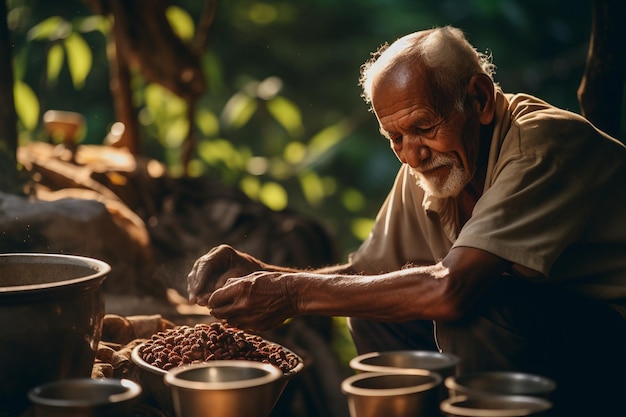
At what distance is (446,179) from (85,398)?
1646 mm

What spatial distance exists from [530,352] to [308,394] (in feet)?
12.9

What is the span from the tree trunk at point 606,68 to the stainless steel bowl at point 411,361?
200cm

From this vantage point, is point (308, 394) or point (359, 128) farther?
point (359, 128)

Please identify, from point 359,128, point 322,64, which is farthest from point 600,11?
point 322,64

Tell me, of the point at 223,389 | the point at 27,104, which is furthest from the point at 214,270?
the point at 27,104

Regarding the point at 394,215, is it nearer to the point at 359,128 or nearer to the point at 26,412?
the point at 26,412

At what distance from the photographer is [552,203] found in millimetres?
3230

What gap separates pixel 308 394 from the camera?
22.7 feet

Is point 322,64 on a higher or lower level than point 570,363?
higher

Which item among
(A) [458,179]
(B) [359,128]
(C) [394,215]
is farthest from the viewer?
(B) [359,128]

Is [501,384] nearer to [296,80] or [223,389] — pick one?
[223,389]

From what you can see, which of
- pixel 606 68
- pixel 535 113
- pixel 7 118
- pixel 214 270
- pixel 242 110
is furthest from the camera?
pixel 242 110

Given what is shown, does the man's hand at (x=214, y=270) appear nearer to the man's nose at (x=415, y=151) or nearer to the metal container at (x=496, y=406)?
the man's nose at (x=415, y=151)

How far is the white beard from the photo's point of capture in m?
3.53
